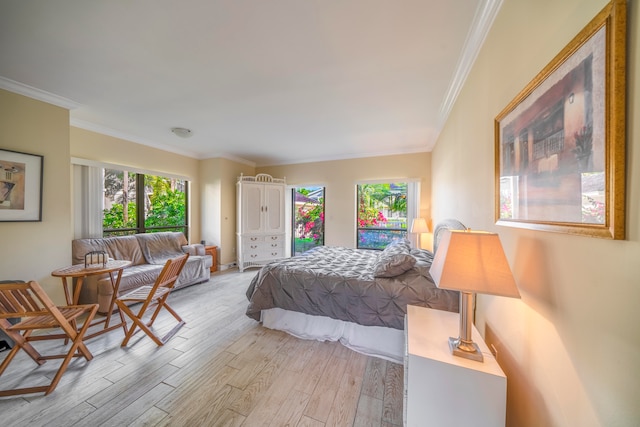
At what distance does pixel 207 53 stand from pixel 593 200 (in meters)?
2.37

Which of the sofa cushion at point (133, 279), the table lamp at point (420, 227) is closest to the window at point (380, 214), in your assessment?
the table lamp at point (420, 227)

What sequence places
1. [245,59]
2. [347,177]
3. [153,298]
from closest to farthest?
[245,59], [153,298], [347,177]

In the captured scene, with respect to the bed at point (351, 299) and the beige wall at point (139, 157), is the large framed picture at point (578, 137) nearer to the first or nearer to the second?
the bed at point (351, 299)

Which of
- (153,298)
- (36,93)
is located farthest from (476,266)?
(36,93)

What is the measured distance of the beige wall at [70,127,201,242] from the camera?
3186 mm

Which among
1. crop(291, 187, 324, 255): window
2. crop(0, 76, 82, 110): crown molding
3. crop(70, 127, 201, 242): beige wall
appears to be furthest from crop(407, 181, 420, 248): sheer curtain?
crop(0, 76, 82, 110): crown molding

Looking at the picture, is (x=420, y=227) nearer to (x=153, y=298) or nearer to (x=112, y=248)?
(x=153, y=298)

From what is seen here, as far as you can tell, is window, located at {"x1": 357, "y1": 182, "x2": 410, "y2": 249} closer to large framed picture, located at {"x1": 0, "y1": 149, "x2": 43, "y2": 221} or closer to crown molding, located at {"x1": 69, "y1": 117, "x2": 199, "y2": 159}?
crown molding, located at {"x1": 69, "y1": 117, "x2": 199, "y2": 159}

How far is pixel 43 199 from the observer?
2439 mm

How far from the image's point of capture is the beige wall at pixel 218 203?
473 centimetres

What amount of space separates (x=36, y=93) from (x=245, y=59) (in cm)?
240

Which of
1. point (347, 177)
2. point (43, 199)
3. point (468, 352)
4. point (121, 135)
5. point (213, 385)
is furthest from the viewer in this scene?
point (347, 177)

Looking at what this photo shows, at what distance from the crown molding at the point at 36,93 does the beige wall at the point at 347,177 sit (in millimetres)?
3520

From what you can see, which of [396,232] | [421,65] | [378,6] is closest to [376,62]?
[421,65]
